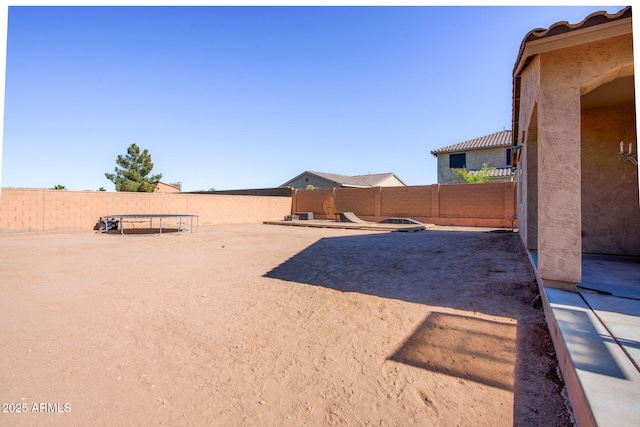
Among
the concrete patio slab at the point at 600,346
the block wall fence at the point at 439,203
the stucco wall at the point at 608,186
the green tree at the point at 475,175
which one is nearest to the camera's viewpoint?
the concrete patio slab at the point at 600,346

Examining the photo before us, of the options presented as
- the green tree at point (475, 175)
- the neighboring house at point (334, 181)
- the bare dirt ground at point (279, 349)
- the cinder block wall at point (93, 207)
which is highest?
the neighboring house at point (334, 181)

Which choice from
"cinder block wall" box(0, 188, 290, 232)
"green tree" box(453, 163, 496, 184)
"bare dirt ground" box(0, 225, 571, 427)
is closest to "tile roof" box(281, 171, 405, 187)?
"green tree" box(453, 163, 496, 184)

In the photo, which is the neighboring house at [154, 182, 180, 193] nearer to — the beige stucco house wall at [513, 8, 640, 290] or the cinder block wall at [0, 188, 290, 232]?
the cinder block wall at [0, 188, 290, 232]

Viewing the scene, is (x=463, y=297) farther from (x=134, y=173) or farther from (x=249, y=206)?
(x=134, y=173)

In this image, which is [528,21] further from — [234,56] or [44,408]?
[234,56]

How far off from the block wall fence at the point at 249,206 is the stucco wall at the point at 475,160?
9392mm

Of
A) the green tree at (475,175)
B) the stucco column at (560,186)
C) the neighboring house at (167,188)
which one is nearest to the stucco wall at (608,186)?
the stucco column at (560,186)

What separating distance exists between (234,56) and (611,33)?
1251 centimetres

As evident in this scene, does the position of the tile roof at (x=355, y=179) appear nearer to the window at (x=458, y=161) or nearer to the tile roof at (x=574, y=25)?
the window at (x=458, y=161)

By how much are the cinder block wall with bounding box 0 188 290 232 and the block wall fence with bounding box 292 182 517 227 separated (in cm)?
Answer: 585

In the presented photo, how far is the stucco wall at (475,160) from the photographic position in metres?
22.2

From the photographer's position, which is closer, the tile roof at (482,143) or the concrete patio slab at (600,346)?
the concrete patio slab at (600,346)

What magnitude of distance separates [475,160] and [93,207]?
24.5 metres

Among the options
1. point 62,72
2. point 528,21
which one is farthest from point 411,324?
point 62,72
